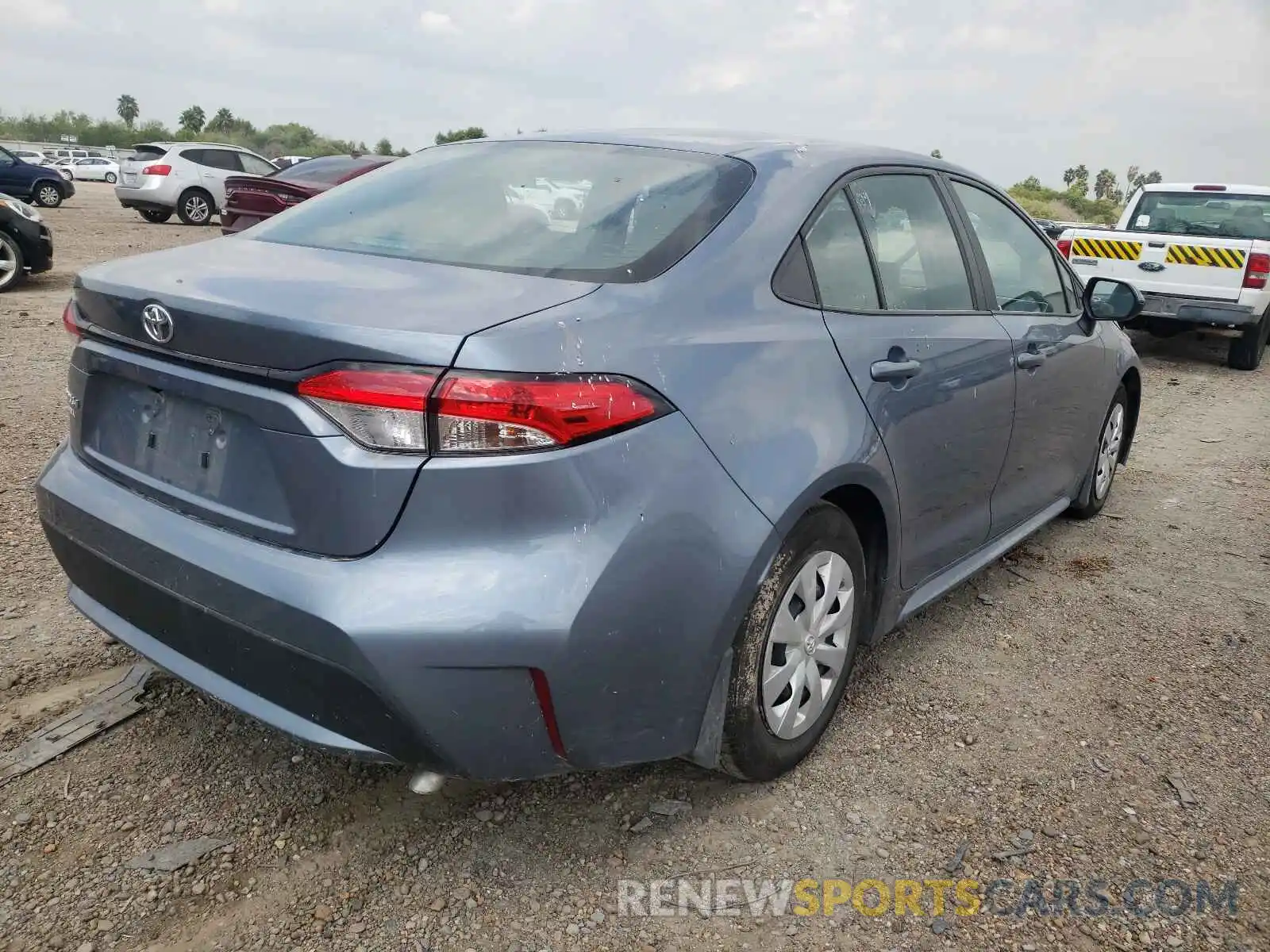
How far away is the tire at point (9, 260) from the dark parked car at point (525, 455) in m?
8.30

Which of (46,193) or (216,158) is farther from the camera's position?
(46,193)

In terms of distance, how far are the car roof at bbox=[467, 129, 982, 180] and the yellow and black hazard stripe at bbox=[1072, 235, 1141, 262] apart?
7.35 metres

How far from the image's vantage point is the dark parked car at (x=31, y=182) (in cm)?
1917

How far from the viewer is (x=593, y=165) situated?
A: 2.62m

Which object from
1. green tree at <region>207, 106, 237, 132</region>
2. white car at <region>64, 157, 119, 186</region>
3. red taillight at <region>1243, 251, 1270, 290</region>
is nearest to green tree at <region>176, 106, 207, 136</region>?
green tree at <region>207, 106, 237, 132</region>

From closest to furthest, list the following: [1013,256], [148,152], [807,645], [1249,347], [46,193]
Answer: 1. [807,645]
2. [1013,256]
3. [1249,347]
4. [148,152]
5. [46,193]

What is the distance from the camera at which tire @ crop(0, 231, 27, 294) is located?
934 centimetres

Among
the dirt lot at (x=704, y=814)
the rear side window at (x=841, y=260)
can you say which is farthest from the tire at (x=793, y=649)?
the rear side window at (x=841, y=260)

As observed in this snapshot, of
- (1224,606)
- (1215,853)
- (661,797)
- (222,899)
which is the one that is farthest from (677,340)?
(1224,606)

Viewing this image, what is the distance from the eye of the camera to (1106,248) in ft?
31.2

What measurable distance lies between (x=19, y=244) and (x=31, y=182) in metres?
12.6

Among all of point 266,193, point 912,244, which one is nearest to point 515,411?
point 912,244

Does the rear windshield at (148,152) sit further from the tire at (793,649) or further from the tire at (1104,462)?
the tire at (793,649)

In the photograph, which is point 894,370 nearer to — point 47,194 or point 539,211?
point 539,211
